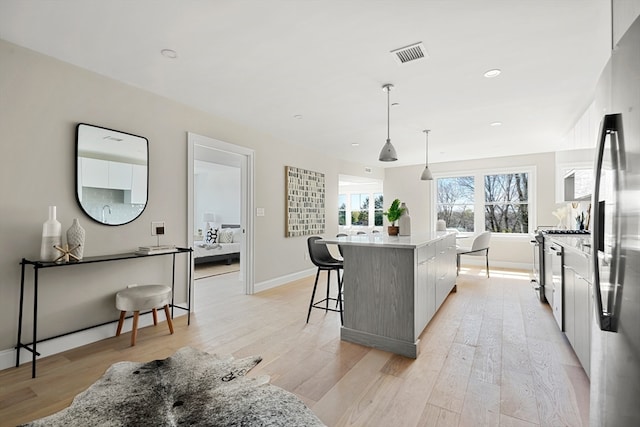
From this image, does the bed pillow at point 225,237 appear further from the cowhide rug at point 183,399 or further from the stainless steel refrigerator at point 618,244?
the stainless steel refrigerator at point 618,244

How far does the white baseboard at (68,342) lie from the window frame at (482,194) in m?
6.56

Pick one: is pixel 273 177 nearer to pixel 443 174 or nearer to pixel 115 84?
pixel 115 84

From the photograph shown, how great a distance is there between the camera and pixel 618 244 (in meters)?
1.03

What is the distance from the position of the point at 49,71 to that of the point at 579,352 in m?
4.68

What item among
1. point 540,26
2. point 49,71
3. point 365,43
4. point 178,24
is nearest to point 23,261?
point 49,71

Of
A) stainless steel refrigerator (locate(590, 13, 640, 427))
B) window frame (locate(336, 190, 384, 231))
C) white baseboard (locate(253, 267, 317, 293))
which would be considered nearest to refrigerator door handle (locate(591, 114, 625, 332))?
stainless steel refrigerator (locate(590, 13, 640, 427))

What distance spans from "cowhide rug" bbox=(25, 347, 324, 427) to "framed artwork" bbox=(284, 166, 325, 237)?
307 centimetres

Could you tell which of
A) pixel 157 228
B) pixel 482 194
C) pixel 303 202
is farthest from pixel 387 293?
pixel 482 194

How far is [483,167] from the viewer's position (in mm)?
6863

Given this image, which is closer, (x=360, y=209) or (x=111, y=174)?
(x=111, y=174)

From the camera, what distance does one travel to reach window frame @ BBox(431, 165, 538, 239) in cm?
639

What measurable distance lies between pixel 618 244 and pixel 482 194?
21.3 ft

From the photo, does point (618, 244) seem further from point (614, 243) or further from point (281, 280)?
point (281, 280)

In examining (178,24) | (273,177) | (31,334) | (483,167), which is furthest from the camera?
(483,167)
